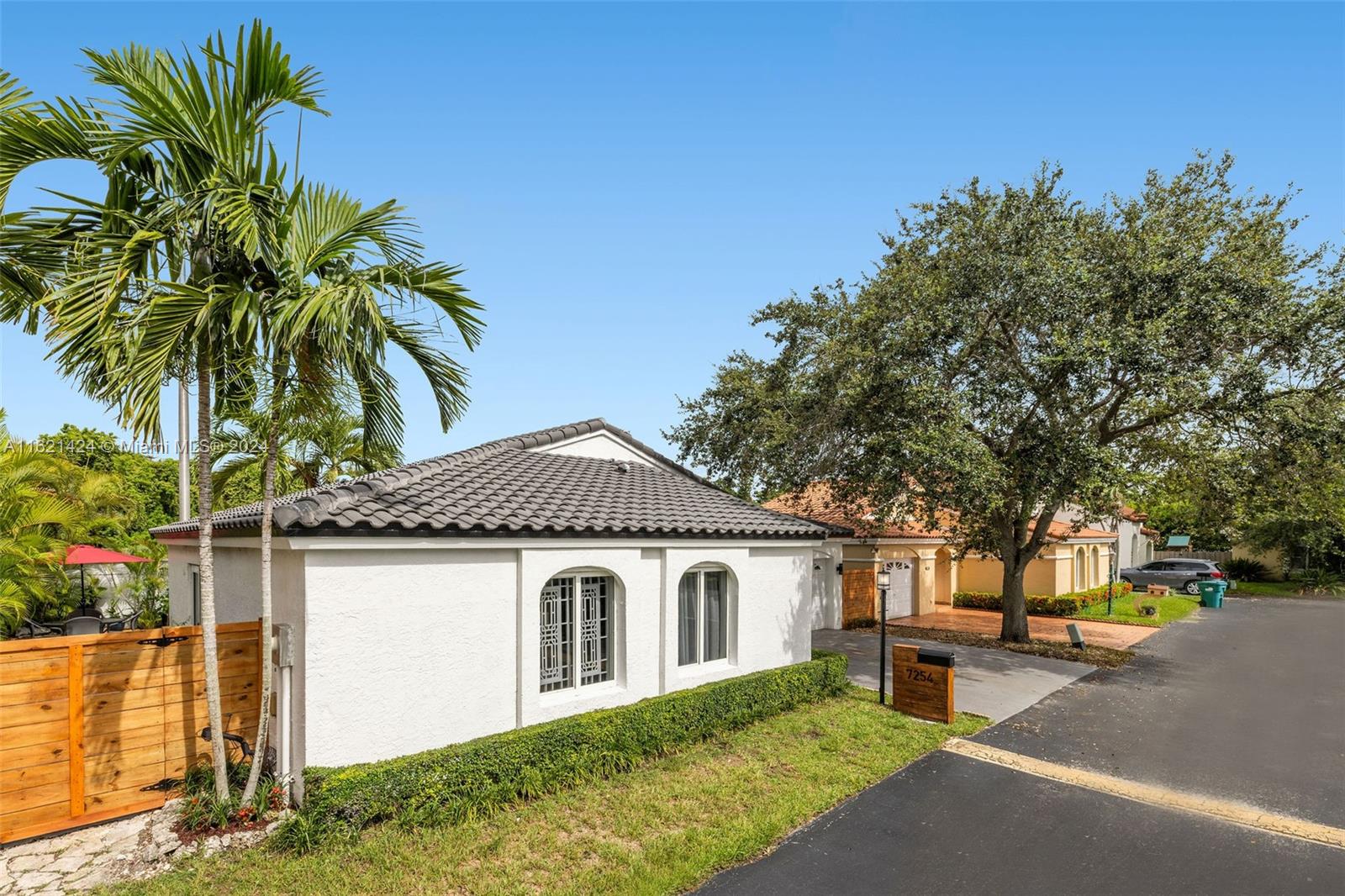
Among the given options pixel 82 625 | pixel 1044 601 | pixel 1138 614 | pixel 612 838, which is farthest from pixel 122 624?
pixel 1138 614

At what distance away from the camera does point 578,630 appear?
924cm

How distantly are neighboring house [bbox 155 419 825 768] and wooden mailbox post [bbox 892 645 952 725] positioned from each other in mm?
1802

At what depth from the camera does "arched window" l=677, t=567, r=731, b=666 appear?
35.2ft

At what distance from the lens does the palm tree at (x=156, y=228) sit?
5852 millimetres

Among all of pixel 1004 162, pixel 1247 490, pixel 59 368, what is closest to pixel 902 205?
pixel 1004 162

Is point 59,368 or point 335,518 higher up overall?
point 59,368

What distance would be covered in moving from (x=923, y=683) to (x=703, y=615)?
13.1 feet

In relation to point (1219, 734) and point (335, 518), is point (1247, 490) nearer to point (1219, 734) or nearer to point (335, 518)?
point (1219, 734)

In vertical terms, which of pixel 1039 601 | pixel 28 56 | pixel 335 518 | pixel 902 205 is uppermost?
pixel 902 205

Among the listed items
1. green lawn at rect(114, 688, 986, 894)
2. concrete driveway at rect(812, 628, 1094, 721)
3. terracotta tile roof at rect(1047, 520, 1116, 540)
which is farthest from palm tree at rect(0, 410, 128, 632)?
terracotta tile roof at rect(1047, 520, 1116, 540)

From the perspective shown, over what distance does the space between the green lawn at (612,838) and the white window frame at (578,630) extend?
57.1 inches

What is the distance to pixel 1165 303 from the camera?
12.3 m

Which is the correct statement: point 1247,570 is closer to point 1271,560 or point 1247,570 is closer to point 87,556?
point 1271,560

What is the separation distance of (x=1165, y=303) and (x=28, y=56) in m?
17.5
